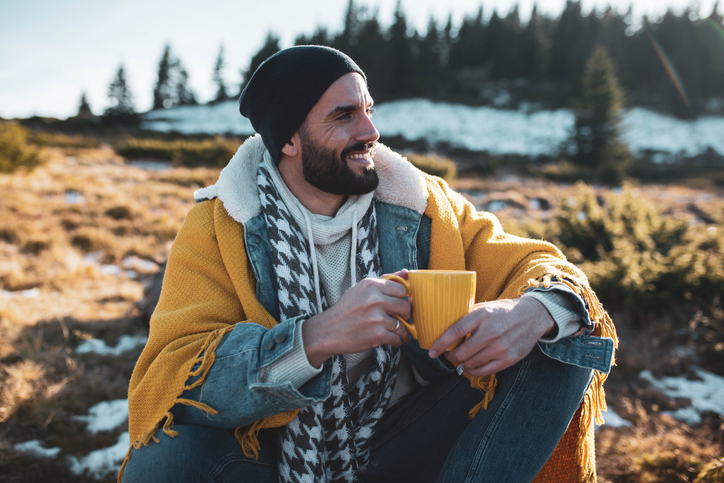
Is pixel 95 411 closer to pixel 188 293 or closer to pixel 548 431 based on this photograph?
pixel 188 293

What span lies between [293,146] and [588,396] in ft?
5.06

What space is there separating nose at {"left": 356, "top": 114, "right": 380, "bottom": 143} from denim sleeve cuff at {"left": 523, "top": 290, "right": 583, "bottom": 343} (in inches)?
36.8

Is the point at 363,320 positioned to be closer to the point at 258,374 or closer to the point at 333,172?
the point at 258,374

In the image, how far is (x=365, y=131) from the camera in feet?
5.74

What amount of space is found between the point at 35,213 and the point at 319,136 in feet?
23.2

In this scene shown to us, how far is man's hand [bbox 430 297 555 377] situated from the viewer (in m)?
1.11

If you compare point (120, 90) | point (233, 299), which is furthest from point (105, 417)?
point (120, 90)

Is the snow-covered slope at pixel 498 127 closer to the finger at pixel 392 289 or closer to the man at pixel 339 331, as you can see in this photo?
the man at pixel 339 331

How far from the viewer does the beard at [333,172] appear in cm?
172

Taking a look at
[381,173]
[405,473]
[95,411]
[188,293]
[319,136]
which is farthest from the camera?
[95,411]

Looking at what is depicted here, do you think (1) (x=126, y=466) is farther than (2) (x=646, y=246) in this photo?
No

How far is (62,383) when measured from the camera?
8.32ft

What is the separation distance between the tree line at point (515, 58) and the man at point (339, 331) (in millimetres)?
39148

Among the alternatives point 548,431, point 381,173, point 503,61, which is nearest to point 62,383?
point 381,173
